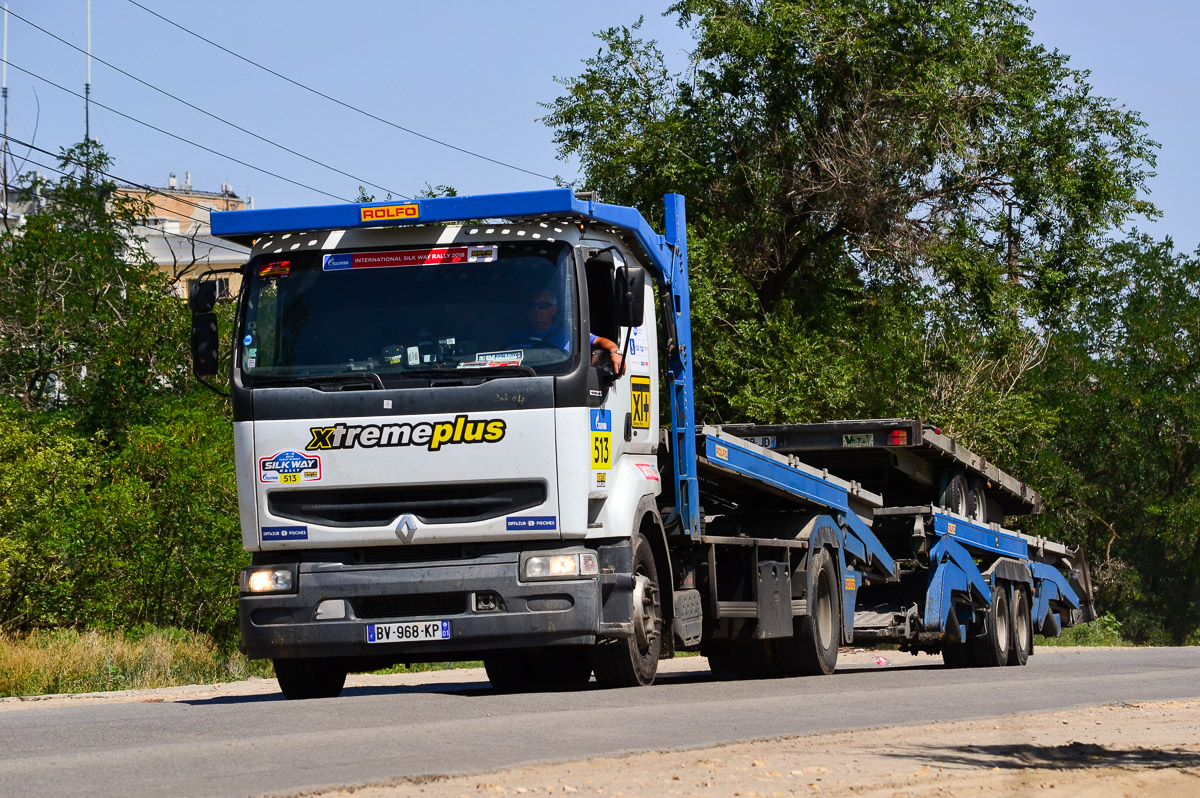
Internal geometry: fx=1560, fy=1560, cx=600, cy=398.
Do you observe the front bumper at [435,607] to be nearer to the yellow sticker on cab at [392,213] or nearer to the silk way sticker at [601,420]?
the silk way sticker at [601,420]

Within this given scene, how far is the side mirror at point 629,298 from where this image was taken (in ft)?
35.0

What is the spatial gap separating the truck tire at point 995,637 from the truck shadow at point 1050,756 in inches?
403

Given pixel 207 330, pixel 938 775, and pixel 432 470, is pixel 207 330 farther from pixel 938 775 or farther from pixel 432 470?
pixel 938 775

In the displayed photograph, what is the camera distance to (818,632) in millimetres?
14320

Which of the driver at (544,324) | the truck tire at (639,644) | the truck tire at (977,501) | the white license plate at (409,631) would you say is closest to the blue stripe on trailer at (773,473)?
the truck tire at (639,644)

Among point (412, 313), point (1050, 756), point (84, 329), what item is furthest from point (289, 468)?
point (84, 329)

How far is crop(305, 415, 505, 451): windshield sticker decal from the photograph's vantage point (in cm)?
1026

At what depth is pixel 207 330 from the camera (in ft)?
35.3

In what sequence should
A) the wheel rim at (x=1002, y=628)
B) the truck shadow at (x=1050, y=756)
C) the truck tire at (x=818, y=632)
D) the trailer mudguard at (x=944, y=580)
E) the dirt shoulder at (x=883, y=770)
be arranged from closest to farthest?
the dirt shoulder at (x=883, y=770)
the truck shadow at (x=1050, y=756)
the truck tire at (x=818, y=632)
the trailer mudguard at (x=944, y=580)
the wheel rim at (x=1002, y=628)

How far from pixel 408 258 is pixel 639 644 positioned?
3177mm

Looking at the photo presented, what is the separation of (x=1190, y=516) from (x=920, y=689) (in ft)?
139

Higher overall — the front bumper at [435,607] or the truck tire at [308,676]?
the front bumper at [435,607]

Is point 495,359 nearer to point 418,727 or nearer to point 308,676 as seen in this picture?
point 418,727

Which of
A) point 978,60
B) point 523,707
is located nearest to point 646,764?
point 523,707
